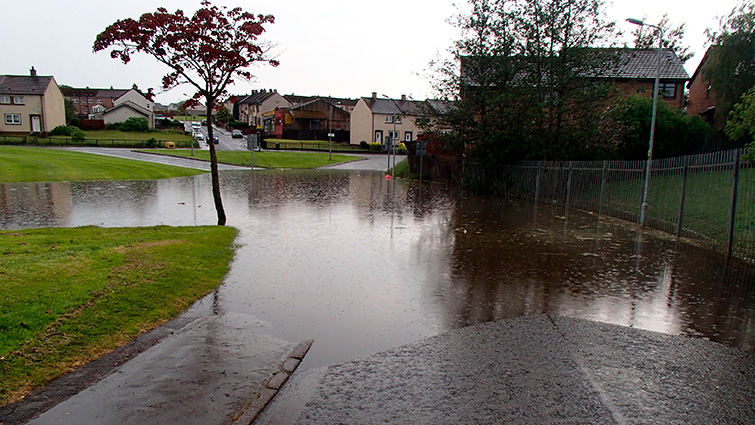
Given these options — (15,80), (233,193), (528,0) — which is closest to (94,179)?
(233,193)

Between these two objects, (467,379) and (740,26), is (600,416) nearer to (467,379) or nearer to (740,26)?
(467,379)

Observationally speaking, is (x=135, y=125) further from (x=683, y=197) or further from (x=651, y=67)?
(x=683, y=197)

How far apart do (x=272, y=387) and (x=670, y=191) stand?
13717 mm

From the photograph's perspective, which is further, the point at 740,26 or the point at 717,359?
the point at 740,26

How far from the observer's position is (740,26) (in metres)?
30.9

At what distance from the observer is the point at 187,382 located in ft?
16.1

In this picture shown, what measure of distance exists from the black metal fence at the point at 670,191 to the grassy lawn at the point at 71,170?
2285cm

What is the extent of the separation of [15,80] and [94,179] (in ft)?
178

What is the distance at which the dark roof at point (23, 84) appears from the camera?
6644cm

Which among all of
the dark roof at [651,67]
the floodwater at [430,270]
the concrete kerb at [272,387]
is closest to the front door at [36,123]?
the floodwater at [430,270]

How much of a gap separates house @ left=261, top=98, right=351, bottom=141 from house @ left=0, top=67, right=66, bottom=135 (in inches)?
1302

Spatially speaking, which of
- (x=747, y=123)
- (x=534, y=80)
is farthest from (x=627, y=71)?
(x=747, y=123)

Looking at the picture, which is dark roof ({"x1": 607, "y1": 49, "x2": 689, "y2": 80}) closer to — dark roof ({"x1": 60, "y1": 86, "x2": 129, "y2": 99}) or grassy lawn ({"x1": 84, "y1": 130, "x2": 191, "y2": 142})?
grassy lawn ({"x1": 84, "y1": 130, "x2": 191, "y2": 142})

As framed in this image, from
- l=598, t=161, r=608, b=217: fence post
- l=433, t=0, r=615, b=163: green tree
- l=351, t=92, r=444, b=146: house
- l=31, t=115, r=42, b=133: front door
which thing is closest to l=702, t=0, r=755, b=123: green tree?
l=433, t=0, r=615, b=163: green tree
